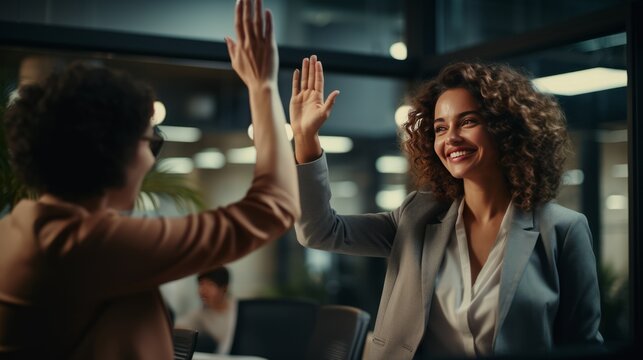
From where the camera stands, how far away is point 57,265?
47.1 inches

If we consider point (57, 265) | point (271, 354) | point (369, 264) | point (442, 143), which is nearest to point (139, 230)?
point (57, 265)

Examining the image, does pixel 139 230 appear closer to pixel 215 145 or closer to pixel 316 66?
pixel 316 66

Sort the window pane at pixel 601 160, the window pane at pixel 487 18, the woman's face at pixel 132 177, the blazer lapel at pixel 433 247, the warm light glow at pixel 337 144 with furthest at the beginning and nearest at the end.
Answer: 1. the warm light glow at pixel 337 144
2. the window pane at pixel 487 18
3. the window pane at pixel 601 160
4. the blazer lapel at pixel 433 247
5. the woman's face at pixel 132 177

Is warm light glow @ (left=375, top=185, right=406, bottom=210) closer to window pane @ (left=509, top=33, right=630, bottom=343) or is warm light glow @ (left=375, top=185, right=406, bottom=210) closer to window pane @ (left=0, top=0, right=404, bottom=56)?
window pane @ (left=0, top=0, right=404, bottom=56)

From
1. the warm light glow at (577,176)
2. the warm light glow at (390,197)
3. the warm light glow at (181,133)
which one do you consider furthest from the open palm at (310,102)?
the warm light glow at (390,197)

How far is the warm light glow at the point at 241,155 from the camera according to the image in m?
7.07

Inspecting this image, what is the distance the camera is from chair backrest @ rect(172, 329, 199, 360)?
2482 millimetres

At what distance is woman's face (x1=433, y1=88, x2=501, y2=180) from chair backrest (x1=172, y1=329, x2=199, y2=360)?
98 cm

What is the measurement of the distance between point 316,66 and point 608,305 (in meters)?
3.00

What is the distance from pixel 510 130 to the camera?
2.20m

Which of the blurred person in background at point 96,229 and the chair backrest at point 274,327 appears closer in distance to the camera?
the blurred person in background at point 96,229

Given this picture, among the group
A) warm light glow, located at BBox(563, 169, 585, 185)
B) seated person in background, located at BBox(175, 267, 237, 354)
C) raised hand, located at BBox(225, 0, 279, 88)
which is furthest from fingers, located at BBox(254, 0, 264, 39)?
warm light glow, located at BBox(563, 169, 585, 185)

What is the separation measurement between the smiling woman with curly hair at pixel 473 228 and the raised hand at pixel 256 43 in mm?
456

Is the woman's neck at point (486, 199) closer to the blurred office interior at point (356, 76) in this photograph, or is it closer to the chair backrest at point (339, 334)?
the blurred office interior at point (356, 76)
